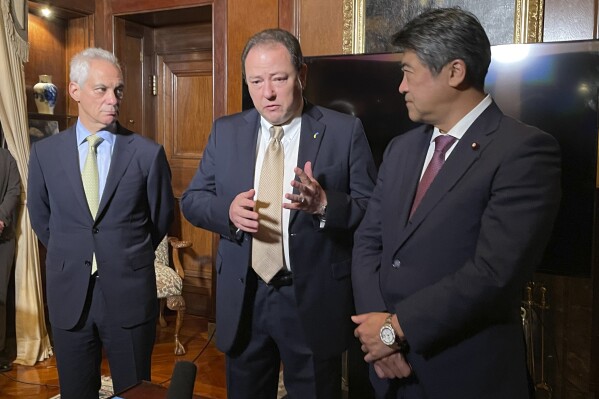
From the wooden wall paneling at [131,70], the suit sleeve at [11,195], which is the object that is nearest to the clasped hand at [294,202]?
the suit sleeve at [11,195]

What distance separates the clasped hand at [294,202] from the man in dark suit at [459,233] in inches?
10.0

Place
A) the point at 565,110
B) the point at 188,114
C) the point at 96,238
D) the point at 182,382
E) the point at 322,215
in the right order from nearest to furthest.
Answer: the point at 182,382 < the point at 322,215 < the point at 96,238 < the point at 565,110 < the point at 188,114

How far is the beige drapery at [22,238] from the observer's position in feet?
11.8

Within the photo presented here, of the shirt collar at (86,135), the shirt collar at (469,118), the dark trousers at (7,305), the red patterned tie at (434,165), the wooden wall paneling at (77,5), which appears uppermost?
the wooden wall paneling at (77,5)

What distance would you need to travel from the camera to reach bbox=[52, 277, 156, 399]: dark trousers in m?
2.05

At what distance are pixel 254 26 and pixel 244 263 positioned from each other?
2298mm

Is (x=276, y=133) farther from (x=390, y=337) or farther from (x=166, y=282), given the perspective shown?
(x=166, y=282)

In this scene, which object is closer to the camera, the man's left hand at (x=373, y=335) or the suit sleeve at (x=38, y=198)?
the man's left hand at (x=373, y=335)

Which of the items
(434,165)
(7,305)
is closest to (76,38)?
(7,305)

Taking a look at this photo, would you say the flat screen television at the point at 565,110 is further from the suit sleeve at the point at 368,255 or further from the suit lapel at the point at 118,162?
the suit lapel at the point at 118,162

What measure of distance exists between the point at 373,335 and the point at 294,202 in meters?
0.45

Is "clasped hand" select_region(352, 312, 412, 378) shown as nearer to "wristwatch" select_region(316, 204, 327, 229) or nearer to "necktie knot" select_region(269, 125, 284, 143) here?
"wristwatch" select_region(316, 204, 327, 229)

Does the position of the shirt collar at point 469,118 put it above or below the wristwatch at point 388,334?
above

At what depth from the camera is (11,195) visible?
3572mm
